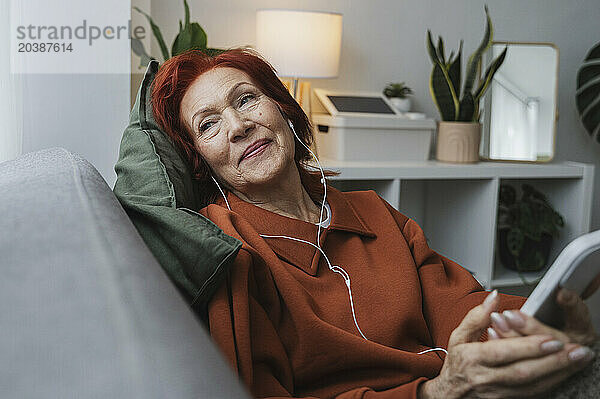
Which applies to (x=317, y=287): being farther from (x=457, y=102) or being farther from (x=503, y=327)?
(x=457, y=102)

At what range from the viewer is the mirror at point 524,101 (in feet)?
10.0

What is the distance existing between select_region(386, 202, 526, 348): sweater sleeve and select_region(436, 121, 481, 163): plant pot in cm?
151

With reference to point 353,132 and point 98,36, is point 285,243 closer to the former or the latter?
point 98,36

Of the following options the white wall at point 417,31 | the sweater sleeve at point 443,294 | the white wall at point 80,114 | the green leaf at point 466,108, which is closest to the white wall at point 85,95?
the white wall at point 80,114

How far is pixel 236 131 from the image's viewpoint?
130cm

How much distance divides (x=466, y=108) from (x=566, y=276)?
2176 mm

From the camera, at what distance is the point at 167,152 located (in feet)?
4.08

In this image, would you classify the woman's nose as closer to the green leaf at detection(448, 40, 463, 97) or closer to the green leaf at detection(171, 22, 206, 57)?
the green leaf at detection(171, 22, 206, 57)

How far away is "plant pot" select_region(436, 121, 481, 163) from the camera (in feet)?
9.23

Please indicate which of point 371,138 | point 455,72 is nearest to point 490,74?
point 455,72

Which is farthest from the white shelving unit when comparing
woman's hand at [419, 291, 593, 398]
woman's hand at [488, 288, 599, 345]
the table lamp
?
woman's hand at [488, 288, 599, 345]

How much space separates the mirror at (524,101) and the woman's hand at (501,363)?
2.31 metres

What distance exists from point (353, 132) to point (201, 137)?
1413 mm

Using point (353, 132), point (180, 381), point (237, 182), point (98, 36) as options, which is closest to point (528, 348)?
point (180, 381)
